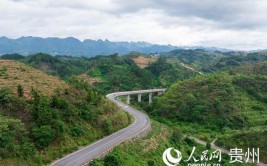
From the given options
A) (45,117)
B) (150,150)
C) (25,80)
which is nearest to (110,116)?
(150,150)

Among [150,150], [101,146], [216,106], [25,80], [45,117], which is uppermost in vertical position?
[25,80]

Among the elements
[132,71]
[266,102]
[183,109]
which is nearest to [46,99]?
[183,109]

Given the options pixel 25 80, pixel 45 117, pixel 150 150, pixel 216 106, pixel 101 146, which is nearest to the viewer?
pixel 45 117

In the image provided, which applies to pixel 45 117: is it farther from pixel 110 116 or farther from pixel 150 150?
pixel 110 116

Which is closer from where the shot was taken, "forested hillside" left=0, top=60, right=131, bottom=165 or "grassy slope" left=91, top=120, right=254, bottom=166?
"forested hillside" left=0, top=60, right=131, bottom=165

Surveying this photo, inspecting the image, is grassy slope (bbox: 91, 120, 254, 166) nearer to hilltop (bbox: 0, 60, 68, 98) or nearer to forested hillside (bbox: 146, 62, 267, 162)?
forested hillside (bbox: 146, 62, 267, 162)

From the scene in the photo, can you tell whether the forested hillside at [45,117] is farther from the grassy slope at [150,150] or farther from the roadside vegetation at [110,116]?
the grassy slope at [150,150]

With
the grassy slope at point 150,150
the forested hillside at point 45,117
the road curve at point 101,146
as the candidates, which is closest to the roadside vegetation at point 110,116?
the forested hillside at point 45,117

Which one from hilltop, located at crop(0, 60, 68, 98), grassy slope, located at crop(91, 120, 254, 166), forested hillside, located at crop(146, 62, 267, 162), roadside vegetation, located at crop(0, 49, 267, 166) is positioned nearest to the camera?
roadside vegetation, located at crop(0, 49, 267, 166)

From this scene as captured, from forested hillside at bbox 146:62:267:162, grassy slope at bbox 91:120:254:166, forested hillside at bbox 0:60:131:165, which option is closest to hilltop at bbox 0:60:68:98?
forested hillside at bbox 0:60:131:165

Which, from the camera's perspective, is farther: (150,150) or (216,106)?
(216,106)

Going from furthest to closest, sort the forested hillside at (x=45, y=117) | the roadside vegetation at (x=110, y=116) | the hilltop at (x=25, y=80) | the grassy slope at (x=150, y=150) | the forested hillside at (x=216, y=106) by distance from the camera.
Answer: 1. the forested hillside at (x=216, y=106)
2. the hilltop at (x=25, y=80)
3. the grassy slope at (x=150, y=150)
4. the roadside vegetation at (x=110, y=116)
5. the forested hillside at (x=45, y=117)

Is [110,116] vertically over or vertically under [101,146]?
over
